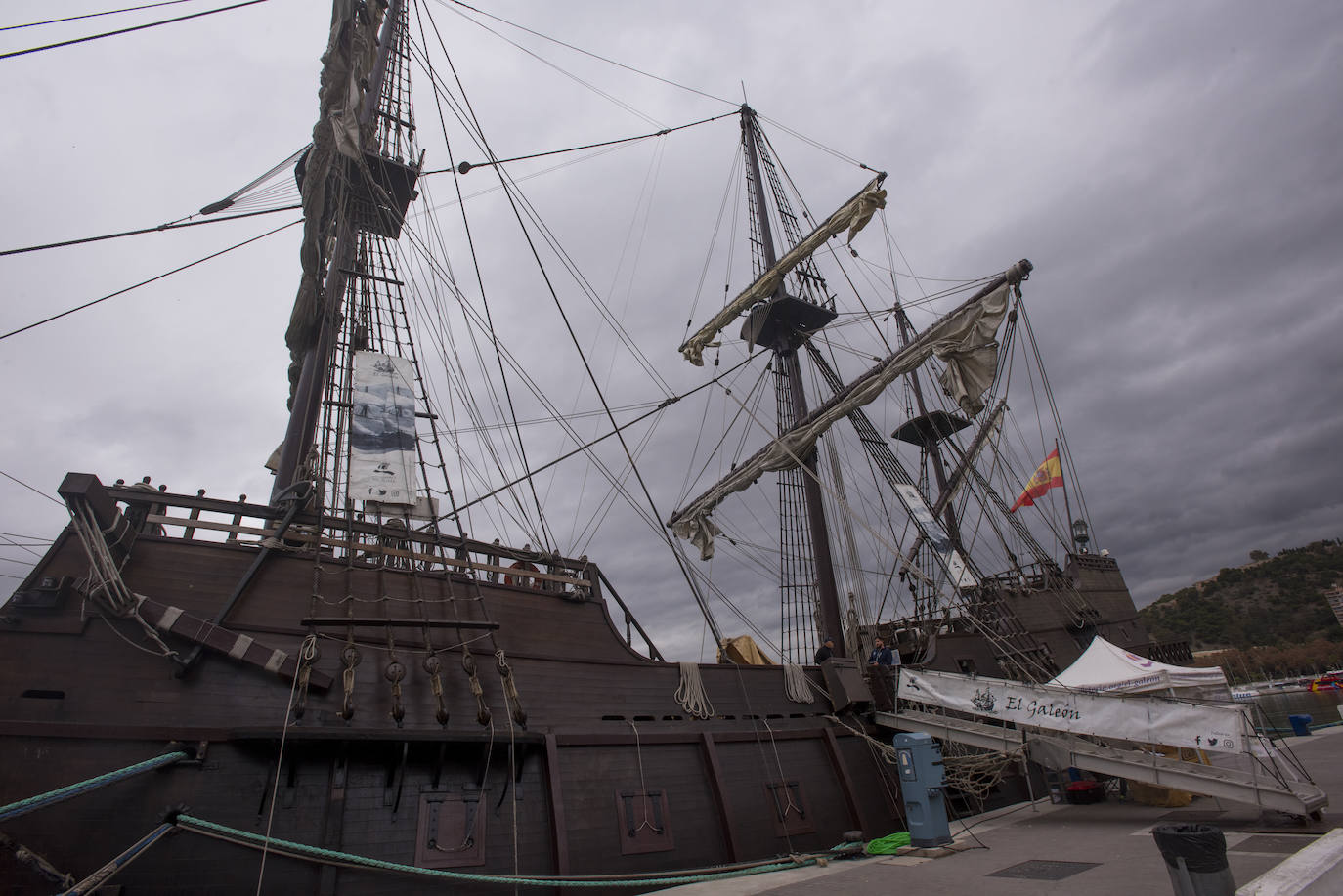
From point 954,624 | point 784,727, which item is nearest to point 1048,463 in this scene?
point 954,624

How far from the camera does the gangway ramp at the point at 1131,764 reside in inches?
243

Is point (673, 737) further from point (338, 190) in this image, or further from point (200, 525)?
point (338, 190)

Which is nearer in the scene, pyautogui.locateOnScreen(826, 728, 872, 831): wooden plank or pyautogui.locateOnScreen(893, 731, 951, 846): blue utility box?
pyautogui.locateOnScreen(893, 731, 951, 846): blue utility box

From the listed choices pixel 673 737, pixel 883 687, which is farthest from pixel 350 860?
pixel 883 687

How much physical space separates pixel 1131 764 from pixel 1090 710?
2.16 feet

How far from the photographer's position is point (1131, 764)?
25.3 feet

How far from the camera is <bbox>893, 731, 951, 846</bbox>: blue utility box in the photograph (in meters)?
6.49

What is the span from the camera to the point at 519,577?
796 centimetres

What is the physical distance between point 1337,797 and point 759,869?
629 cm

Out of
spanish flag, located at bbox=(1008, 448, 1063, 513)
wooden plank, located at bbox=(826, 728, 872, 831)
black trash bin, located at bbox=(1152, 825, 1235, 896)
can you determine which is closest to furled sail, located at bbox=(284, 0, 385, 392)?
wooden plank, located at bbox=(826, 728, 872, 831)

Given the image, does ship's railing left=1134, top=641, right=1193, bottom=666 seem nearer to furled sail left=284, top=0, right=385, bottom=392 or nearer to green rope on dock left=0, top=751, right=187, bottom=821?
green rope on dock left=0, top=751, right=187, bottom=821

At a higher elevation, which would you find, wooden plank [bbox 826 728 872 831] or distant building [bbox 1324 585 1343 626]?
distant building [bbox 1324 585 1343 626]

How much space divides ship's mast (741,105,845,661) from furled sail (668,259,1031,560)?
2.77 ft

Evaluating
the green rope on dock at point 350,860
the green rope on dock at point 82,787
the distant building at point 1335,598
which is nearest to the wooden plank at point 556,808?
the green rope on dock at point 350,860
